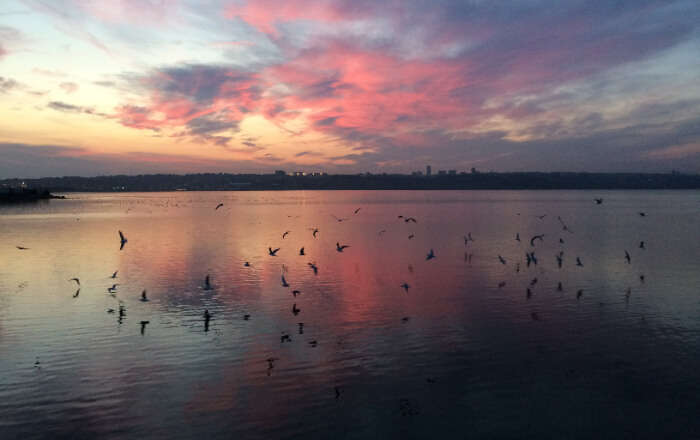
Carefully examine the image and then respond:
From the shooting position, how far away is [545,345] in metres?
16.9

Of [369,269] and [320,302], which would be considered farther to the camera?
[369,269]

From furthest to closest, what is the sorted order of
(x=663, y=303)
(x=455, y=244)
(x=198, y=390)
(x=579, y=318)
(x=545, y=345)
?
(x=455, y=244) < (x=663, y=303) < (x=579, y=318) < (x=545, y=345) < (x=198, y=390)

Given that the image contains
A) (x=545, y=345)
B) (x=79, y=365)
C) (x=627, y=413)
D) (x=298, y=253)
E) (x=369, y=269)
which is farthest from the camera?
(x=298, y=253)

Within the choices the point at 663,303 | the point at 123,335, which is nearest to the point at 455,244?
the point at 663,303

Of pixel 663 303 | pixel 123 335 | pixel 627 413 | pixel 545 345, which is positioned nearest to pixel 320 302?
pixel 123 335

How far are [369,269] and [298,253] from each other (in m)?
9.49

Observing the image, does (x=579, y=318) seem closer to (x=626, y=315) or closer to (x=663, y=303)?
(x=626, y=315)

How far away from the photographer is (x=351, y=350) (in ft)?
53.9

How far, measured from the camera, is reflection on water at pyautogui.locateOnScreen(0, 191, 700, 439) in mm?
11852

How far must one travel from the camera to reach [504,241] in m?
48.8

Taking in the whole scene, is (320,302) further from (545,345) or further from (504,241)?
(504,241)

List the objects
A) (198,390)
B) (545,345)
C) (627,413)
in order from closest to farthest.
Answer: (627,413) → (198,390) → (545,345)

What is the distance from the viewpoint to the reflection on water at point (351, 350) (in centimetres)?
1185

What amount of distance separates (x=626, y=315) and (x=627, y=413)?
980cm
